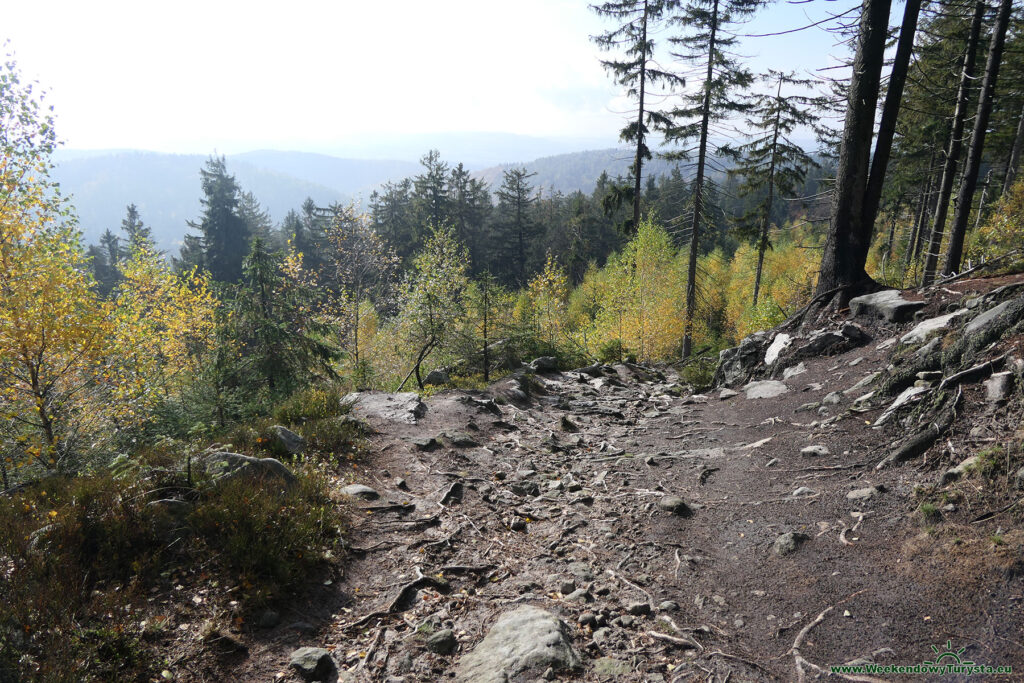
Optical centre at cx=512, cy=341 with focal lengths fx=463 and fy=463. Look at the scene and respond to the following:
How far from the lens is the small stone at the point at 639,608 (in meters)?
3.82

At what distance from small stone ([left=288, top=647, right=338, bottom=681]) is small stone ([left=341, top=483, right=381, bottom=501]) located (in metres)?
2.47

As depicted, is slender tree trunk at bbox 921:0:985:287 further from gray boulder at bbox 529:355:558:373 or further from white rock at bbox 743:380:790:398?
gray boulder at bbox 529:355:558:373

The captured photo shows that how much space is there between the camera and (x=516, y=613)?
3771 millimetres

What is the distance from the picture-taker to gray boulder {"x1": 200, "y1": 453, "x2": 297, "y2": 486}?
4.66 metres

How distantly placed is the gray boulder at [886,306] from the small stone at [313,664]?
9289 mm

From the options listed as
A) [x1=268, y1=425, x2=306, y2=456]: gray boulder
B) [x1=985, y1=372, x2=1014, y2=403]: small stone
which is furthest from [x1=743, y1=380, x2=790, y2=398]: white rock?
[x1=268, y1=425, x2=306, y2=456]: gray boulder

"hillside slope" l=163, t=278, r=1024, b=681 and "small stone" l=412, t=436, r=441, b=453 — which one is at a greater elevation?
"hillside slope" l=163, t=278, r=1024, b=681

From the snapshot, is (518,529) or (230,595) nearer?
(230,595)

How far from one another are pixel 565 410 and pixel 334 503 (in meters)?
7.08

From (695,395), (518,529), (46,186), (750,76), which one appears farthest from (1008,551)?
(750,76)

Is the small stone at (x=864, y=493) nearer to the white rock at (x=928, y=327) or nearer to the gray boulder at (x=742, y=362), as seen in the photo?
the white rock at (x=928, y=327)

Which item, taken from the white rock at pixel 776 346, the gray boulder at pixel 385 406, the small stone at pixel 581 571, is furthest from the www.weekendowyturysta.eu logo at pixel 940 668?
the white rock at pixel 776 346

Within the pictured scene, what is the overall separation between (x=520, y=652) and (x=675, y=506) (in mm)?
2878

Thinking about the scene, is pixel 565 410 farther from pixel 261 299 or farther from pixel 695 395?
pixel 261 299
